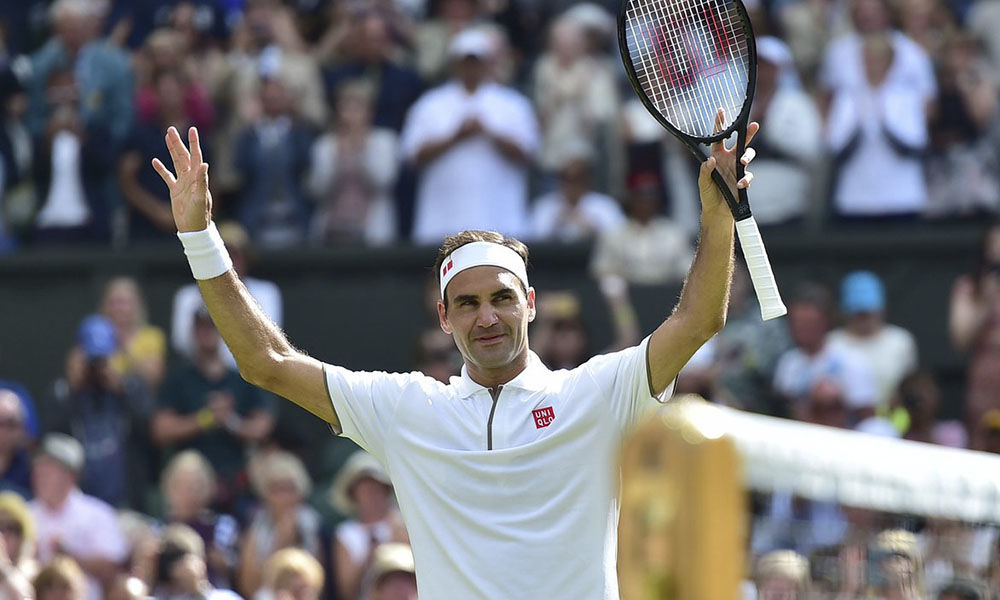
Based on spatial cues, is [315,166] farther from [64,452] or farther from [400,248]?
[64,452]

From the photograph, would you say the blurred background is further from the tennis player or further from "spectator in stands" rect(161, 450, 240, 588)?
the tennis player

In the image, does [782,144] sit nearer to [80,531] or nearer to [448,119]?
[448,119]

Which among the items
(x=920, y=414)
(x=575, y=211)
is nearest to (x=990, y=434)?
(x=920, y=414)

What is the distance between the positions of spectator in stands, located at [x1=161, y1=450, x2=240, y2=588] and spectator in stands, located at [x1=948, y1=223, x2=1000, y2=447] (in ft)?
12.8

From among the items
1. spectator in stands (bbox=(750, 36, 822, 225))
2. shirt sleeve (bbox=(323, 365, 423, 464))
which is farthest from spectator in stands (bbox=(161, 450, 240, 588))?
shirt sleeve (bbox=(323, 365, 423, 464))

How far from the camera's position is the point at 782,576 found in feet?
15.4

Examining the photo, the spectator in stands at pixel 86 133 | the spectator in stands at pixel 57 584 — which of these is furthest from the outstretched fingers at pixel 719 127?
the spectator in stands at pixel 86 133

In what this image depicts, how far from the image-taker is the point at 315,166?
12484mm

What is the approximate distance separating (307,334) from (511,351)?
6.91m

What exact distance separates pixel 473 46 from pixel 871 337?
10.4 ft

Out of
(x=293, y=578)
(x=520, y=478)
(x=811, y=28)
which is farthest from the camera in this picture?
(x=811, y=28)

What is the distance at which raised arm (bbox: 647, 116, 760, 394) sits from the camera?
5.22 meters

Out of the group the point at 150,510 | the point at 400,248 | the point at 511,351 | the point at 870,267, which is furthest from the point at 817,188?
the point at 511,351

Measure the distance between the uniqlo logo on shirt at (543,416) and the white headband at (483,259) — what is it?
402 millimetres
